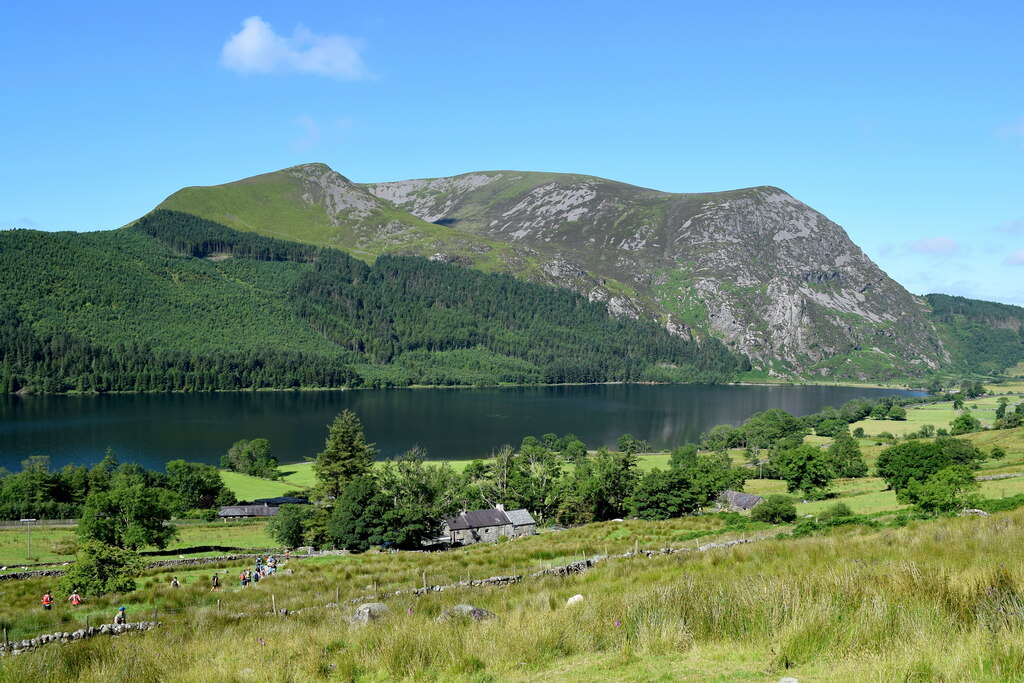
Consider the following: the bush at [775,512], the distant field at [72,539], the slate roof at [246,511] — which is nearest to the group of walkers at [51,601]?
the distant field at [72,539]

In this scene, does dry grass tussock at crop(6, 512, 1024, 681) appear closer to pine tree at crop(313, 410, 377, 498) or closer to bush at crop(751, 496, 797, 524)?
bush at crop(751, 496, 797, 524)

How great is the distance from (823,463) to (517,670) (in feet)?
231

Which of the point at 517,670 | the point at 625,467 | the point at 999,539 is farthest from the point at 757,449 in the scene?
the point at 517,670

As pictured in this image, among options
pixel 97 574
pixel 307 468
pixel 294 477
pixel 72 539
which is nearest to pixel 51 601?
pixel 97 574

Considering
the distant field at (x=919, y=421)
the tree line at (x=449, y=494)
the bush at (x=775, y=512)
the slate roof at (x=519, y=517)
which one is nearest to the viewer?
the bush at (x=775, y=512)

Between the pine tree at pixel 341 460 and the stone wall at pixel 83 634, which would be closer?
the stone wall at pixel 83 634

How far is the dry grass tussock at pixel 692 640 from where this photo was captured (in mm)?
8617

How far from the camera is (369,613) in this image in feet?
53.8

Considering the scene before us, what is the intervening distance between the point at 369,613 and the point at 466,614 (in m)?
3.91

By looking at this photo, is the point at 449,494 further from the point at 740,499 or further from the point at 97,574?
the point at 97,574

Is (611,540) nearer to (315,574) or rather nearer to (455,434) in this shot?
(315,574)

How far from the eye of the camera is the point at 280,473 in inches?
3957

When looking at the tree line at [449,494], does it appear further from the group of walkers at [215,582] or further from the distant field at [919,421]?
the distant field at [919,421]

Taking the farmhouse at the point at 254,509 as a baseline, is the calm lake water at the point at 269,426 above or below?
above
